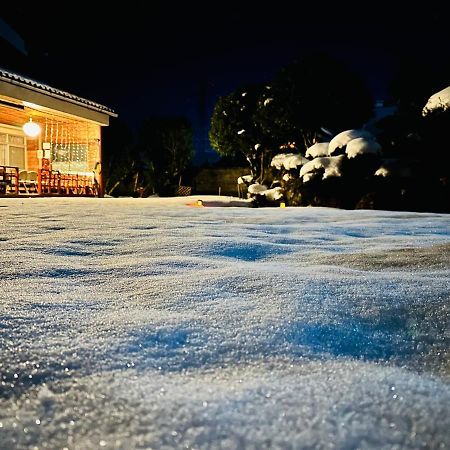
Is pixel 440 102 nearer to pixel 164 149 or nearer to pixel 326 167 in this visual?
pixel 326 167

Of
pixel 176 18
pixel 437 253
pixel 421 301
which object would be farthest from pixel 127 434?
pixel 176 18

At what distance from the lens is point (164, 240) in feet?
7.94

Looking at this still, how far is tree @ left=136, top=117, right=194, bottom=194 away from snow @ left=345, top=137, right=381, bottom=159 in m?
8.91

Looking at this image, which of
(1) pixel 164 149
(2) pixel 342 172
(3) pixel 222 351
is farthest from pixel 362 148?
(1) pixel 164 149

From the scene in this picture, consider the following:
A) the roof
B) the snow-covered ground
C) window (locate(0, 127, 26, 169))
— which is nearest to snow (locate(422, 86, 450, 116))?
the snow-covered ground

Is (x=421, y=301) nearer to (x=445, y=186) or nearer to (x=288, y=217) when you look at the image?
(x=288, y=217)

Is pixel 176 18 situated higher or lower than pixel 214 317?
higher

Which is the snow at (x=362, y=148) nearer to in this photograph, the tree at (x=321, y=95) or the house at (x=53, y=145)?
the tree at (x=321, y=95)

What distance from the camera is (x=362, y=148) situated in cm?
637

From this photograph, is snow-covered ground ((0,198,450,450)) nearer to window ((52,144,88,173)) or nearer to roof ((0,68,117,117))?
roof ((0,68,117,117))

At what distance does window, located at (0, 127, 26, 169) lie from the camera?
9.86 m

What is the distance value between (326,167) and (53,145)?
7.33 metres

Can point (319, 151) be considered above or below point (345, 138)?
below

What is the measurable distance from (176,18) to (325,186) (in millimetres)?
14775
